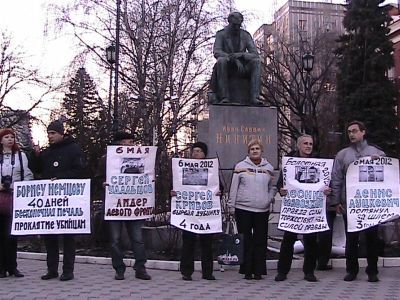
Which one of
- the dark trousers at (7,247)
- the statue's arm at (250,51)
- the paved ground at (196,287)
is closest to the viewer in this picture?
the paved ground at (196,287)

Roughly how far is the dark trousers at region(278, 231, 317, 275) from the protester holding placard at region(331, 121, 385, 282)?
453 mm

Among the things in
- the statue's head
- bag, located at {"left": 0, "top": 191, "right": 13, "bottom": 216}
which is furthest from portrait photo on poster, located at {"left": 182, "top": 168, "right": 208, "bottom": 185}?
the statue's head

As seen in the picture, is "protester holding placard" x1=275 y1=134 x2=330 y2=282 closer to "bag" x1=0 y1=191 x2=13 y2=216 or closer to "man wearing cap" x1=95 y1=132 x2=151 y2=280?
"man wearing cap" x1=95 y1=132 x2=151 y2=280

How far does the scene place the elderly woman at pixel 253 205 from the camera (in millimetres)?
8188

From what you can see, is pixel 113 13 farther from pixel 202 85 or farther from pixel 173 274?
A: pixel 173 274

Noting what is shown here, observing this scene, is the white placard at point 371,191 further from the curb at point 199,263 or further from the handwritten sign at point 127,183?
the handwritten sign at point 127,183

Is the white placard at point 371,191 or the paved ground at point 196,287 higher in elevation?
the white placard at point 371,191

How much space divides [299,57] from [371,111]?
5.77 meters

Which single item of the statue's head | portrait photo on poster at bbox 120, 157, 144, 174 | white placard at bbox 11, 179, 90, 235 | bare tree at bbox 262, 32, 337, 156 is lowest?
white placard at bbox 11, 179, 90, 235

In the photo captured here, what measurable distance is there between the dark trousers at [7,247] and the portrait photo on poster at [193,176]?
2.44 metres

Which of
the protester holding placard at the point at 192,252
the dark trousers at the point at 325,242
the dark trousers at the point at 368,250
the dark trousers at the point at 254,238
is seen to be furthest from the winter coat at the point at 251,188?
the dark trousers at the point at 368,250

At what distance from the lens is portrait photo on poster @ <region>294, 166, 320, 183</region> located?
27.1ft

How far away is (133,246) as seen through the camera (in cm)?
830

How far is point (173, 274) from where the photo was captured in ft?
28.3
